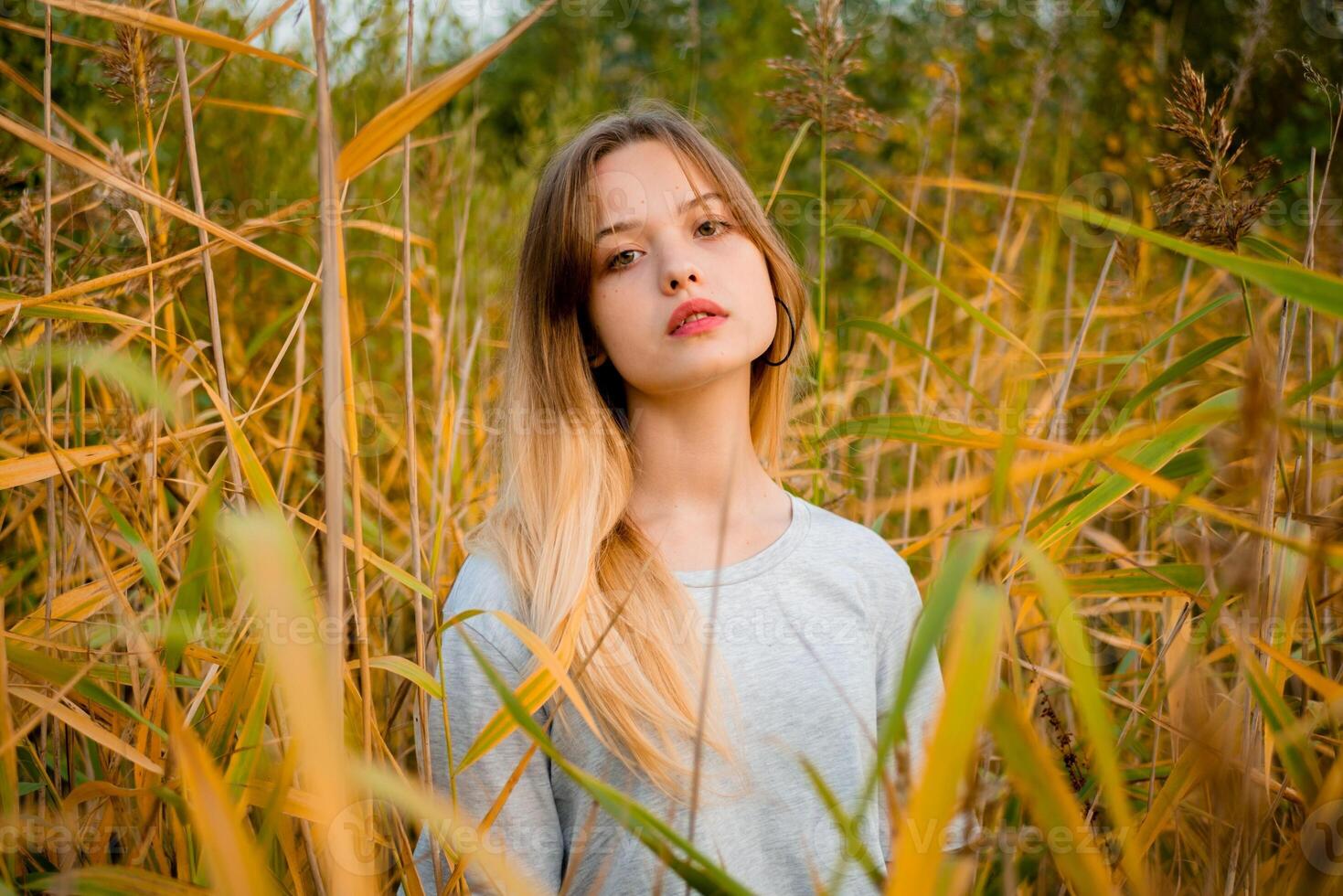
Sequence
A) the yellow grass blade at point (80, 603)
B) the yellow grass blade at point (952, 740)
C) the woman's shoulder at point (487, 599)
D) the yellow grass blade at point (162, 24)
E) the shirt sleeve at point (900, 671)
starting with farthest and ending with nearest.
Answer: the shirt sleeve at point (900, 671) < the woman's shoulder at point (487, 599) < the yellow grass blade at point (80, 603) < the yellow grass blade at point (162, 24) < the yellow grass blade at point (952, 740)

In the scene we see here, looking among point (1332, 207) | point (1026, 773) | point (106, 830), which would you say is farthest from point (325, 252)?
point (1332, 207)

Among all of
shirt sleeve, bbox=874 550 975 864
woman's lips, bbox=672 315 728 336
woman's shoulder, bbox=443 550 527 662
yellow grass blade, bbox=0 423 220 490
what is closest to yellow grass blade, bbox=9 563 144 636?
yellow grass blade, bbox=0 423 220 490

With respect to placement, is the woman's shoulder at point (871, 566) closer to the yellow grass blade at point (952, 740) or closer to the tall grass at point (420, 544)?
the tall grass at point (420, 544)

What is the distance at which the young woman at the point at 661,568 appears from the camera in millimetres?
1102

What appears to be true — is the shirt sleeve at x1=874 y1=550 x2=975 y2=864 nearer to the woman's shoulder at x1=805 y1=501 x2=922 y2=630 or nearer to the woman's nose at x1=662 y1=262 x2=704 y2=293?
the woman's shoulder at x1=805 y1=501 x2=922 y2=630

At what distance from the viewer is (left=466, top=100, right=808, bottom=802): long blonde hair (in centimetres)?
109

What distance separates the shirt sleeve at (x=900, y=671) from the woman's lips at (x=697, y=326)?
45 cm

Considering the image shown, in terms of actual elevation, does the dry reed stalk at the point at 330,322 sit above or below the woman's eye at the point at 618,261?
below

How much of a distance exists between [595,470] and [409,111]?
2.34ft

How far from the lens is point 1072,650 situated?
60 centimetres

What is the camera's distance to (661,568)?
1157 millimetres

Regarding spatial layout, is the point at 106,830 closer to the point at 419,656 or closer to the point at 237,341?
the point at 419,656

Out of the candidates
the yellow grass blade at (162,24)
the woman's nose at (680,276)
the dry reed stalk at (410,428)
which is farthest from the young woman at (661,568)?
the yellow grass blade at (162,24)

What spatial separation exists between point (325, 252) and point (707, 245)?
2.54ft
